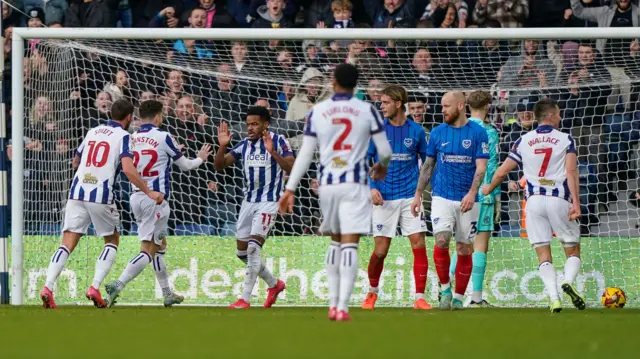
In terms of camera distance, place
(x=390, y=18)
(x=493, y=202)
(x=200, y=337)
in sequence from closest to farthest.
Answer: (x=200, y=337)
(x=493, y=202)
(x=390, y=18)

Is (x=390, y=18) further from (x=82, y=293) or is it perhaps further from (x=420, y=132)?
(x=82, y=293)

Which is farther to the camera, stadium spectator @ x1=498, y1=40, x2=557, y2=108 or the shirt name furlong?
stadium spectator @ x1=498, y1=40, x2=557, y2=108

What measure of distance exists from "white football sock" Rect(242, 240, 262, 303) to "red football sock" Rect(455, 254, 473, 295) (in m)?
2.03

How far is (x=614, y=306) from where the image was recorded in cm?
1170

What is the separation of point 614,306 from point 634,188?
2401mm

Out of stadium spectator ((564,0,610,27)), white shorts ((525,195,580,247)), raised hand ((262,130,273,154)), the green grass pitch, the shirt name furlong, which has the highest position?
stadium spectator ((564,0,610,27))

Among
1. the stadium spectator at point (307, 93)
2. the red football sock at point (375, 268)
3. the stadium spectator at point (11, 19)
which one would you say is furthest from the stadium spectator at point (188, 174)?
the stadium spectator at point (11, 19)

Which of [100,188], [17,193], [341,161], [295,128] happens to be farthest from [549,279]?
[17,193]

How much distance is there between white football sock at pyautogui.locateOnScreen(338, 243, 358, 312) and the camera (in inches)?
324

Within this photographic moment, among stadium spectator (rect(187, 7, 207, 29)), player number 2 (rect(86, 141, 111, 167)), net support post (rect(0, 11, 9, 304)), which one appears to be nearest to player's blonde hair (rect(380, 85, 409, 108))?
player number 2 (rect(86, 141, 111, 167))

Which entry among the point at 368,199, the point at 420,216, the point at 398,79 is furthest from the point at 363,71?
the point at 368,199

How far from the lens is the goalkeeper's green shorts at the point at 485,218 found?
11859mm

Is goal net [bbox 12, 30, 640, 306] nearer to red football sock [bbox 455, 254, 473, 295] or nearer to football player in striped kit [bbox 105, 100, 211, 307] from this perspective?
football player in striped kit [bbox 105, 100, 211, 307]

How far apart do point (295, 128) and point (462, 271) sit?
3583 mm
